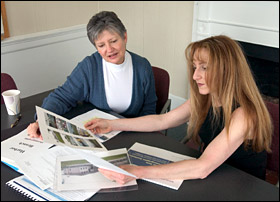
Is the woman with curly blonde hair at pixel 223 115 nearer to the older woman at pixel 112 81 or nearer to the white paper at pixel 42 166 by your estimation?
the white paper at pixel 42 166

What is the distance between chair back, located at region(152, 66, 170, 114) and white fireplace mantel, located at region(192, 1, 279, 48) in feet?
3.90

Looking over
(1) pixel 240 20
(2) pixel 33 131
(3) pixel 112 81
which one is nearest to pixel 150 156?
(2) pixel 33 131

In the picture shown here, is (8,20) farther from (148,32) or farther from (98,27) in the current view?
(148,32)

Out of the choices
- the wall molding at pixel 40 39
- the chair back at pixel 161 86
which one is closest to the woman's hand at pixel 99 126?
the chair back at pixel 161 86

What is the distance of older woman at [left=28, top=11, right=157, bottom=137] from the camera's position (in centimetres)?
185

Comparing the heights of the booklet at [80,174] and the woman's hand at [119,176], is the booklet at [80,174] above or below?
below

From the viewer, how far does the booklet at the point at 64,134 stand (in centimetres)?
125

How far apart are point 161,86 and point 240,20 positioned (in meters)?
1.28

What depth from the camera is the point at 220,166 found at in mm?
1376

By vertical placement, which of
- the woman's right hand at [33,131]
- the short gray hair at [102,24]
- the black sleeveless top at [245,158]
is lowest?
the black sleeveless top at [245,158]

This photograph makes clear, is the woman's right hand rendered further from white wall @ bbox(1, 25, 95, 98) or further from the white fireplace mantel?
the white fireplace mantel

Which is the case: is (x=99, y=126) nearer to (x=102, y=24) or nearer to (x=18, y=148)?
(x=18, y=148)

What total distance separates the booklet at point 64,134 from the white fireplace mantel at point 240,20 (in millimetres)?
2043

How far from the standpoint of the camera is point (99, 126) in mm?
1662
